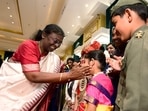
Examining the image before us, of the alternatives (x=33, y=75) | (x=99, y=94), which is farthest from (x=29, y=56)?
(x=99, y=94)

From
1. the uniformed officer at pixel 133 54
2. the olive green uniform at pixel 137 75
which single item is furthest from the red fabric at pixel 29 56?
the olive green uniform at pixel 137 75

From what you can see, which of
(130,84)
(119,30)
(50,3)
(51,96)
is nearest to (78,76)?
(51,96)

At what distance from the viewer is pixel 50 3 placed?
21.1 ft

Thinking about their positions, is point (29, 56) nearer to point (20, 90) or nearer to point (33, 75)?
point (33, 75)

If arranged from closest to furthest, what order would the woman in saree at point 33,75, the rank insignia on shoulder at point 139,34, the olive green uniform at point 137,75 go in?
the olive green uniform at point 137,75, the rank insignia on shoulder at point 139,34, the woman in saree at point 33,75

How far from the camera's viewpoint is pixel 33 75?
1.56 meters

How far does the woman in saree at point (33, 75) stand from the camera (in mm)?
1541

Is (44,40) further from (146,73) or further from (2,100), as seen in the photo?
(146,73)

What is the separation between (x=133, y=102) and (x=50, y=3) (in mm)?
6036

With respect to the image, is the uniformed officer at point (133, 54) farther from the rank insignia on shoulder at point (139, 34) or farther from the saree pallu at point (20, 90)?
the saree pallu at point (20, 90)

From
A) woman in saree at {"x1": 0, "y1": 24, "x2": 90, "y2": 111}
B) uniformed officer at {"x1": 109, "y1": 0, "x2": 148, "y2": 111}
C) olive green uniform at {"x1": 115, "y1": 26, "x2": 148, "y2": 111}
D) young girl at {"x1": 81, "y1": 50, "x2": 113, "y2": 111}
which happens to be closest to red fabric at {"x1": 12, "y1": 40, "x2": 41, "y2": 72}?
woman in saree at {"x1": 0, "y1": 24, "x2": 90, "y2": 111}

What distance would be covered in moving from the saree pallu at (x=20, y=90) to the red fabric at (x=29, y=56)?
0.08m

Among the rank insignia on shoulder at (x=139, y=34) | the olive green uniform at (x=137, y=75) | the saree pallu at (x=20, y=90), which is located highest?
the rank insignia on shoulder at (x=139, y=34)

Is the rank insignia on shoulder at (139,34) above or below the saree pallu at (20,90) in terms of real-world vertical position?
above
